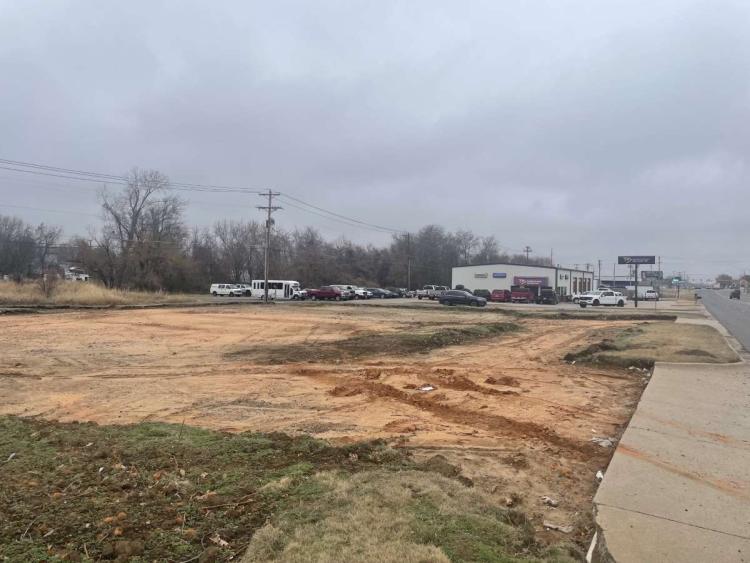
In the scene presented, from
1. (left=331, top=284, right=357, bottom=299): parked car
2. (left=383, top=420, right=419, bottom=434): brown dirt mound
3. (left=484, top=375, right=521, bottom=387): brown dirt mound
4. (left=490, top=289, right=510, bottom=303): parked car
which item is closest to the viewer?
(left=383, top=420, right=419, bottom=434): brown dirt mound

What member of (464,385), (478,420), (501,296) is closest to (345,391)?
(464,385)

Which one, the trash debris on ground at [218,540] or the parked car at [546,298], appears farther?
the parked car at [546,298]

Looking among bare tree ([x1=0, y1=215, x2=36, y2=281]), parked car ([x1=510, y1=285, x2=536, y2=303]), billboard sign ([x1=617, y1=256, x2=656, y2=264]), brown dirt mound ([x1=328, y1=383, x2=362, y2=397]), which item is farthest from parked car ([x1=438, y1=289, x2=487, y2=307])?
bare tree ([x1=0, y1=215, x2=36, y2=281])

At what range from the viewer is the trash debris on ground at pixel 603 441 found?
7.07 metres

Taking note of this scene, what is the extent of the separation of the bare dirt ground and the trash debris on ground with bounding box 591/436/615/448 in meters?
0.16

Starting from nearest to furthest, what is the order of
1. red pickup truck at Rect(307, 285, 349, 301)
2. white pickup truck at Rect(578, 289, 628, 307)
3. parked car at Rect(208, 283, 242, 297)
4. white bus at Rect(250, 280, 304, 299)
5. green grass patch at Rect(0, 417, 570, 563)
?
green grass patch at Rect(0, 417, 570, 563) < white pickup truck at Rect(578, 289, 628, 307) < red pickup truck at Rect(307, 285, 349, 301) < white bus at Rect(250, 280, 304, 299) < parked car at Rect(208, 283, 242, 297)

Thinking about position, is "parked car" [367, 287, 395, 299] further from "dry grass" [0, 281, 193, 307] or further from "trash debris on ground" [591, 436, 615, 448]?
"trash debris on ground" [591, 436, 615, 448]

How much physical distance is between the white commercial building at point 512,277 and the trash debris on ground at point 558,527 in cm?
7392

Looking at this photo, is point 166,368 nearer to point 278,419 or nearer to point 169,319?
point 278,419

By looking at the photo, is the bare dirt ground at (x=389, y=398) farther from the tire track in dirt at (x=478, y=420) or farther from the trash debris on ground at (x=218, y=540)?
the trash debris on ground at (x=218, y=540)

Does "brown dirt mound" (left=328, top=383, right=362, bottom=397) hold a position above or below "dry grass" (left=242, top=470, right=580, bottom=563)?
below

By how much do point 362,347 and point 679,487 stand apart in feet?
44.0

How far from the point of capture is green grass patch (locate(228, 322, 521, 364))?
16.0 meters

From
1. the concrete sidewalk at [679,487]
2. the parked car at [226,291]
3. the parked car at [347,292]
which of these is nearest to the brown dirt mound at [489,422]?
the concrete sidewalk at [679,487]
